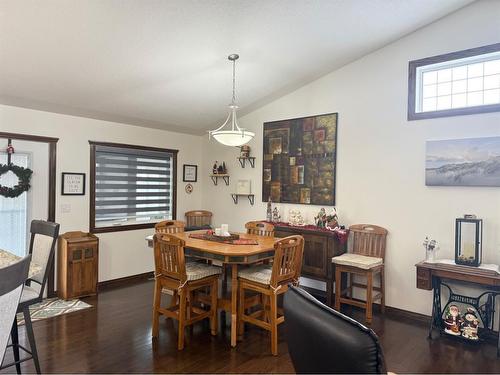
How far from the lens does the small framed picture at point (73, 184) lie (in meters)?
4.34

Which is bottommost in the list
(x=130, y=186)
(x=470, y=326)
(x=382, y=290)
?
(x=470, y=326)

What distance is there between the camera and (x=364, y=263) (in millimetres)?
3691

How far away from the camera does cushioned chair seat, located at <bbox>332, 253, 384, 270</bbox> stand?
368cm

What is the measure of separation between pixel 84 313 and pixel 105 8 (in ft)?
10.0

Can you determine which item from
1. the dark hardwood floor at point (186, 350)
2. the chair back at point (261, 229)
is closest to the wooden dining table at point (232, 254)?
the dark hardwood floor at point (186, 350)

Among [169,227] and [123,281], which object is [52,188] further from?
[123,281]

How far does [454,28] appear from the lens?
142 inches

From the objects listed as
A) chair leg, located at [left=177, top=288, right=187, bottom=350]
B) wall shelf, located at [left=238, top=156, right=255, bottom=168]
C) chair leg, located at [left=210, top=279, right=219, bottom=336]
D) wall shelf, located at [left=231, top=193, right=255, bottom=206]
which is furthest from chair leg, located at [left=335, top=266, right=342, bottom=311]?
wall shelf, located at [left=238, top=156, right=255, bottom=168]

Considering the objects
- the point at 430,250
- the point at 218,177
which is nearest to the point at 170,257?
the point at 430,250

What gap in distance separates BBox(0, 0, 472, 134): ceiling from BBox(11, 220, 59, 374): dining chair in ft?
5.21

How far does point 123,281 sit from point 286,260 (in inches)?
115

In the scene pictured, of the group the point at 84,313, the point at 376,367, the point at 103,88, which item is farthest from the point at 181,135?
the point at 376,367

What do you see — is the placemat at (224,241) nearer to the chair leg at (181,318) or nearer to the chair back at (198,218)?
the chair leg at (181,318)

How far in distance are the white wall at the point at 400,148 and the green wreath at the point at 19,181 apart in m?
3.42
